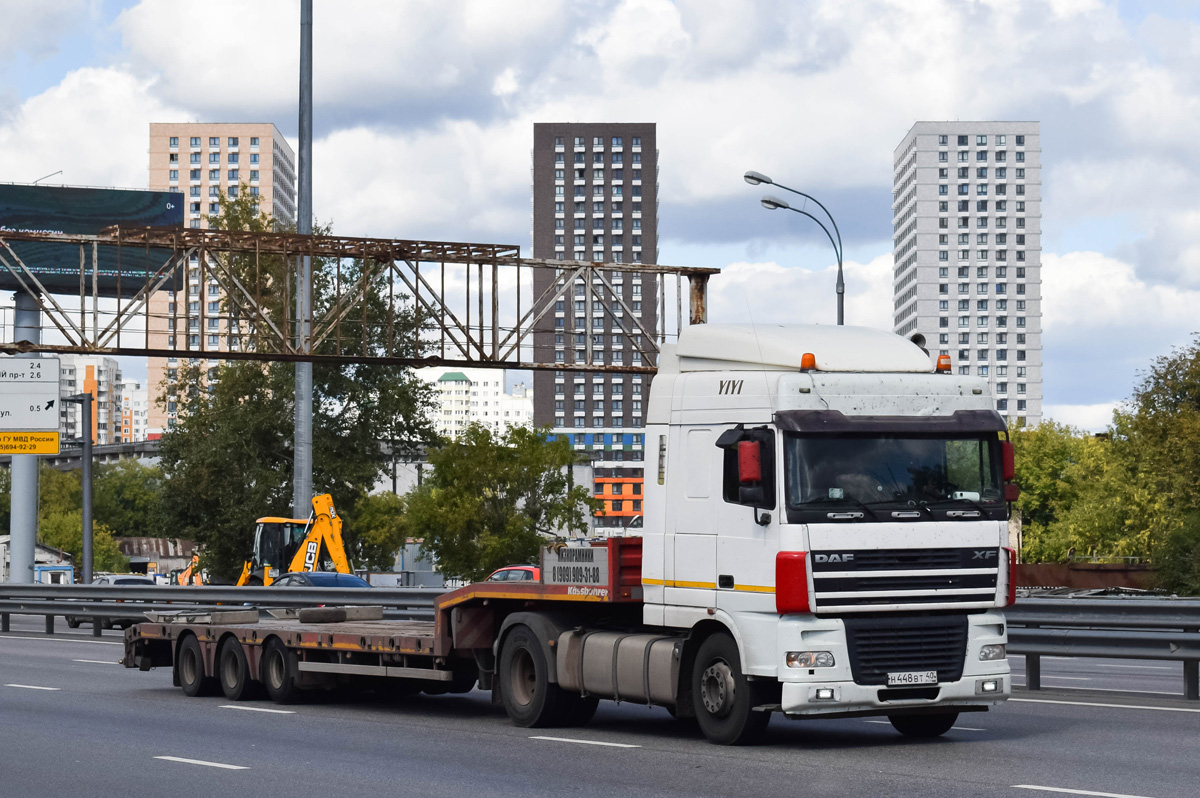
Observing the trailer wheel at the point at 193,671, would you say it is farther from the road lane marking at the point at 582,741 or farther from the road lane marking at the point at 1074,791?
the road lane marking at the point at 1074,791

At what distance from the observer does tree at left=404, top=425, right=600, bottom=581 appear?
74.1m

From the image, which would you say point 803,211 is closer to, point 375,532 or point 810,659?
point 810,659

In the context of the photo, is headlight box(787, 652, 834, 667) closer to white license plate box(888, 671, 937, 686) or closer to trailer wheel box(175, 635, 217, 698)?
white license plate box(888, 671, 937, 686)

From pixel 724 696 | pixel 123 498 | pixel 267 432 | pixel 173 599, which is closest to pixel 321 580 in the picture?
pixel 173 599

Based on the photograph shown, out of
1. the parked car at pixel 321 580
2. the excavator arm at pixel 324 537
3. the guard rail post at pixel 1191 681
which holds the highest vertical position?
the excavator arm at pixel 324 537

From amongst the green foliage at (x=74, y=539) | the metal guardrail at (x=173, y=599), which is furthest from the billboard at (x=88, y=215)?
the green foliage at (x=74, y=539)

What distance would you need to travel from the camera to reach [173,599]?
30219 mm

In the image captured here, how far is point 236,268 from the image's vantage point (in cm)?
6028

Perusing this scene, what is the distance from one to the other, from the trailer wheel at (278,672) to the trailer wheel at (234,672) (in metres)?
0.24

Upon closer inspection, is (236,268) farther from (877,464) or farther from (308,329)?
(877,464)

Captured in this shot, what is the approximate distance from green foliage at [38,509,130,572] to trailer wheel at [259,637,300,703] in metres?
125

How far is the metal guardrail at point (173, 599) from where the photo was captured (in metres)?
23.4

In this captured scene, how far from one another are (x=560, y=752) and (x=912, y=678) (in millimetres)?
2601

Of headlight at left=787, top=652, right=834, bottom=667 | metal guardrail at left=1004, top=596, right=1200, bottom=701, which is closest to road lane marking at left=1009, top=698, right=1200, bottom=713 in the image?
metal guardrail at left=1004, top=596, right=1200, bottom=701
